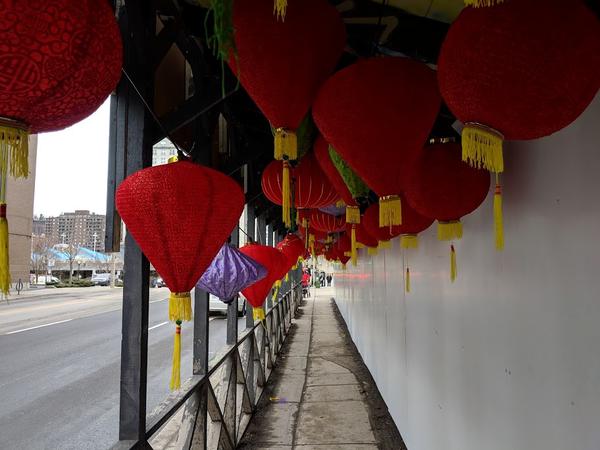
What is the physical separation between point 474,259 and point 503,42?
159 cm

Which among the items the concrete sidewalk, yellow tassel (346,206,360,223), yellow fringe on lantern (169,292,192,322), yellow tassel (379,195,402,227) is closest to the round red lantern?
yellow tassel (379,195,402,227)

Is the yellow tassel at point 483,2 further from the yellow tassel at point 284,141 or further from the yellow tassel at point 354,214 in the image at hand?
the yellow tassel at point 354,214

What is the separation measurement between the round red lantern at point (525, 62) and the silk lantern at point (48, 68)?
73 centimetres

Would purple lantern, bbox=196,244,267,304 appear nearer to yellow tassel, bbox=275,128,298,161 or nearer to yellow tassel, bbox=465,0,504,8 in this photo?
yellow tassel, bbox=275,128,298,161

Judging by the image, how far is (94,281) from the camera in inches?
1486

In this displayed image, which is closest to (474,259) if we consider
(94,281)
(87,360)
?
(87,360)

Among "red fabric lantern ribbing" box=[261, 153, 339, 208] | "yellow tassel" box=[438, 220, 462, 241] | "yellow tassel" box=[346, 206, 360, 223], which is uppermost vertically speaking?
"red fabric lantern ribbing" box=[261, 153, 339, 208]

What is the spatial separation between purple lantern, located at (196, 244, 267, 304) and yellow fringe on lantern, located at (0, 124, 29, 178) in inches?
72.2

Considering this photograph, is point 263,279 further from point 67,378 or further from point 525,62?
point 67,378

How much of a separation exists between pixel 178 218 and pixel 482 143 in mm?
995

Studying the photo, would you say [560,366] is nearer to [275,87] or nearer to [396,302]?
[275,87]

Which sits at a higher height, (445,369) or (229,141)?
(229,141)

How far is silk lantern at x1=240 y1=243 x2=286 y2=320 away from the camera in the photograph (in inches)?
140

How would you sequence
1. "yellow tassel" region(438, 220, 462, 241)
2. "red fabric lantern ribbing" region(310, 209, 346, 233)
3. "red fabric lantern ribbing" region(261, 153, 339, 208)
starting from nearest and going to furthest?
"yellow tassel" region(438, 220, 462, 241)
"red fabric lantern ribbing" region(261, 153, 339, 208)
"red fabric lantern ribbing" region(310, 209, 346, 233)
